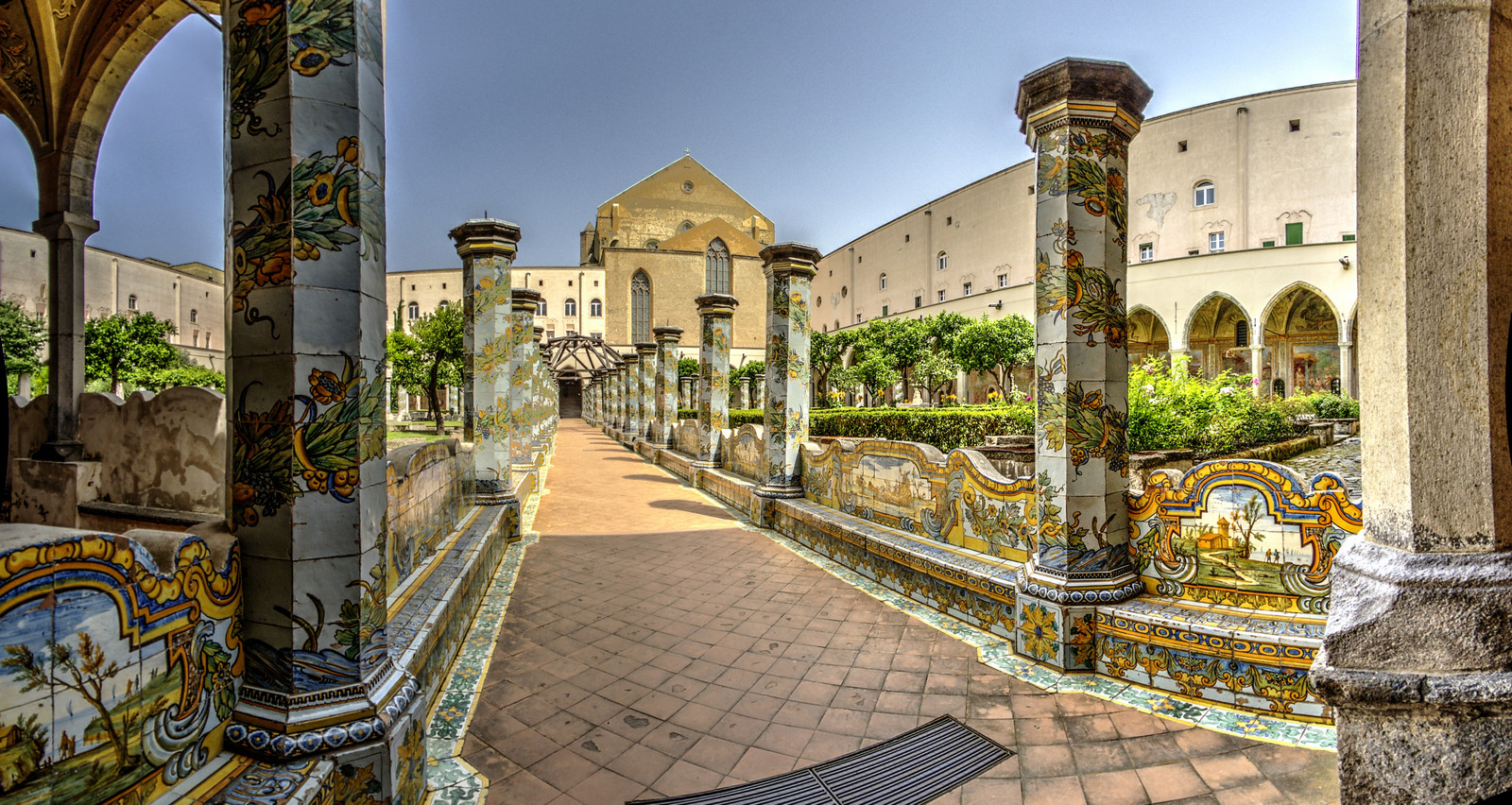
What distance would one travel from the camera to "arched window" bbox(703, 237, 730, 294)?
50.8 metres

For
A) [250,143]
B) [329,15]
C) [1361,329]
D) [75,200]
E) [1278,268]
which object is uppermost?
[1278,268]

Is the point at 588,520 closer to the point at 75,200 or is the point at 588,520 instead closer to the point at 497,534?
the point at 497,534

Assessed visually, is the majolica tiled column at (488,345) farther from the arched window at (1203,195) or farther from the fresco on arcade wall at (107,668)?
the arched window at (1203,195)

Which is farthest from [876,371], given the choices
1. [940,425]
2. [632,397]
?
[940,425]

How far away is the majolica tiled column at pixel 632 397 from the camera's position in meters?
18.8

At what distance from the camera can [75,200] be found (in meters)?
6.27

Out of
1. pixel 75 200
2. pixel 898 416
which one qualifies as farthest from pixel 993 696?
pixel 898 416

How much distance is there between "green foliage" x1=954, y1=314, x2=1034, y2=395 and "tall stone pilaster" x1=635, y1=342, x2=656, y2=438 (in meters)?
17.0

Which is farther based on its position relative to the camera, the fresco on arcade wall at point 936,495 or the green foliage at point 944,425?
the green foliage at point 944,425

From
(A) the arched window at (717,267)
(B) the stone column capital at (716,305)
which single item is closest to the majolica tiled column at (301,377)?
(B) the stone column capital at (716,305)

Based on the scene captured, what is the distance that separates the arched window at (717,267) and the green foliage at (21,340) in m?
36.8

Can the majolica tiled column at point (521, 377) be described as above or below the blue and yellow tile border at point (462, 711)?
above

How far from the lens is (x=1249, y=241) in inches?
1180

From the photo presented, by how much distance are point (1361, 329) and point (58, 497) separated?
883 cm
